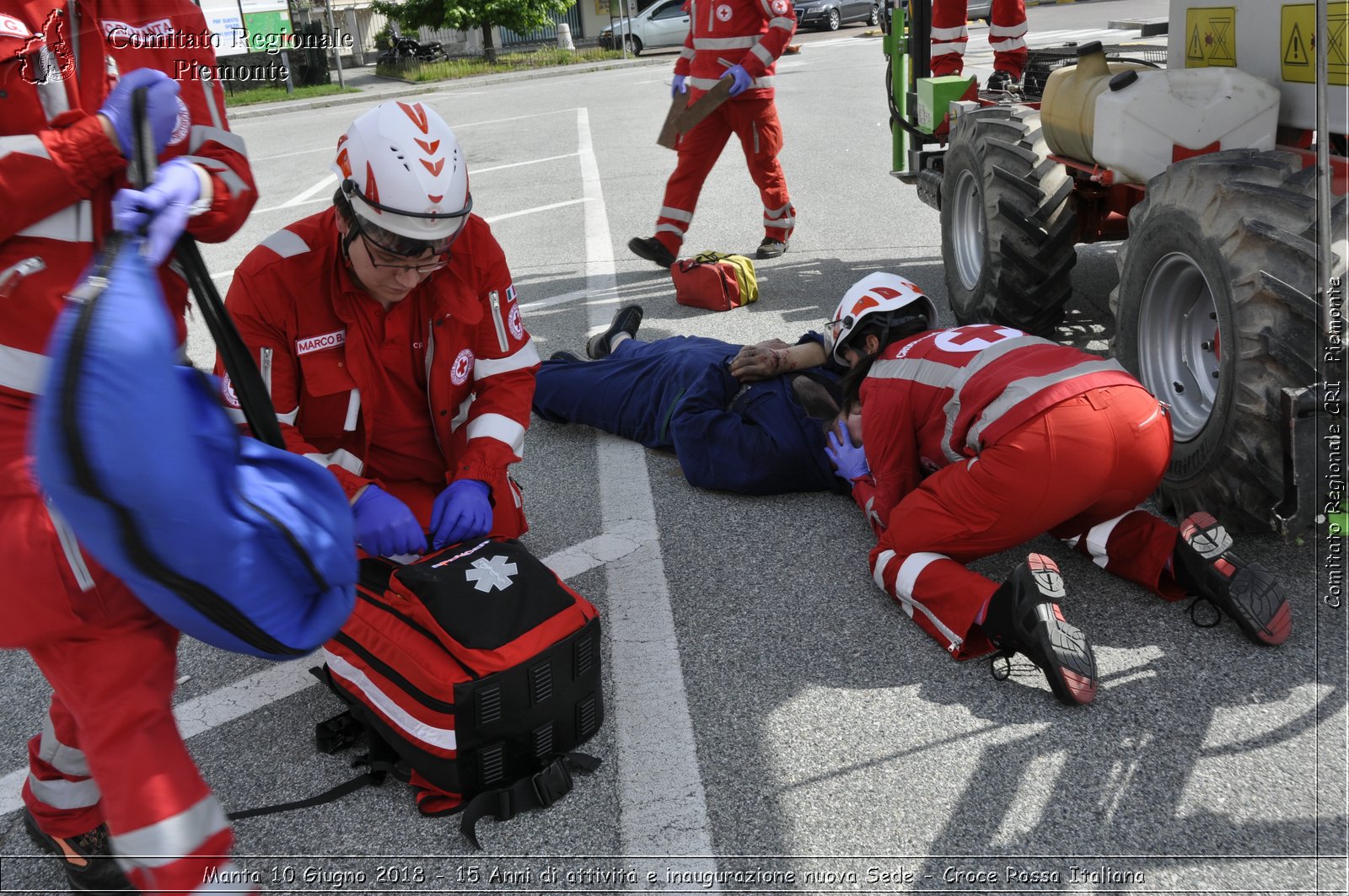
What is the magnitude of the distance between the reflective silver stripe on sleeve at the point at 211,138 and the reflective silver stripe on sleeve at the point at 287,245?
0.83 metres

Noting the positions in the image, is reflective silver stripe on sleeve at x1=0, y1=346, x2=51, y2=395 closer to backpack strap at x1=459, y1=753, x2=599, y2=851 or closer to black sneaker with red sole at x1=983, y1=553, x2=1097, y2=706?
backpack strap at x1=459, y1=753, x2=599, y2=851

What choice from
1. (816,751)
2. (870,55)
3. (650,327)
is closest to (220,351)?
(816,751)

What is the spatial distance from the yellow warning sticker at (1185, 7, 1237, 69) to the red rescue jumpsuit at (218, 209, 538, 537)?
2.77m

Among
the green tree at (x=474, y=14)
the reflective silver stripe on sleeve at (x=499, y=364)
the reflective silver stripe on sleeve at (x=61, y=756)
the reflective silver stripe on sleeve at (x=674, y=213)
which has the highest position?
the green tree at (x=474, y=14)

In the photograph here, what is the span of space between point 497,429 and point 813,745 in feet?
4.53

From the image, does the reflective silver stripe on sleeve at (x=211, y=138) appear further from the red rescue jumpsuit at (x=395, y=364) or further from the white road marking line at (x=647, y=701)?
the white road marking line at (x=647, y=701)

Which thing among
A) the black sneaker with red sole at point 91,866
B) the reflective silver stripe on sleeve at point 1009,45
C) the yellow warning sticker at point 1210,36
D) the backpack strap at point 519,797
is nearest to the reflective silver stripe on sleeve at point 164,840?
the black sneaker with red sole at point 91,866

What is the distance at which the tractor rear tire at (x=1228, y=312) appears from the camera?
3.17 m

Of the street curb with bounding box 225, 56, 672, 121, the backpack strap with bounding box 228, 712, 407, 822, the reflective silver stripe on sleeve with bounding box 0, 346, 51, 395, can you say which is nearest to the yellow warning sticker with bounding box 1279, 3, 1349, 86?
the backpack strap with bounding box 228, 712, 407, 822

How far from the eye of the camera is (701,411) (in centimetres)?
454

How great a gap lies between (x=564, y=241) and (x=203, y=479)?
7.45 meters

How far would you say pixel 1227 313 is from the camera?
11.0 feet

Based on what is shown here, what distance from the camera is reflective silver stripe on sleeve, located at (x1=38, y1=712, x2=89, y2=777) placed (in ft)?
8.00

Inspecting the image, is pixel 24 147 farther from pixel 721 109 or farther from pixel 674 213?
pixel 721 109
